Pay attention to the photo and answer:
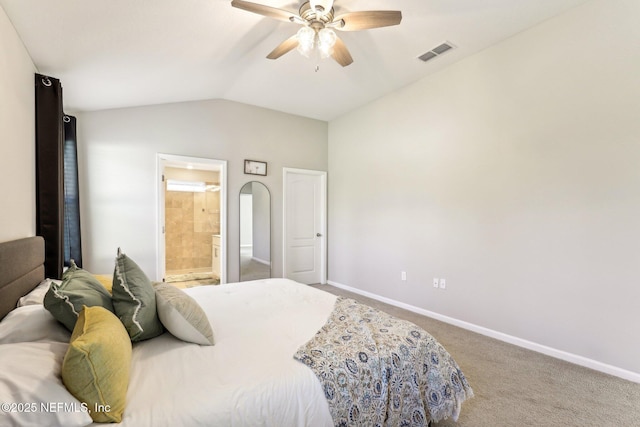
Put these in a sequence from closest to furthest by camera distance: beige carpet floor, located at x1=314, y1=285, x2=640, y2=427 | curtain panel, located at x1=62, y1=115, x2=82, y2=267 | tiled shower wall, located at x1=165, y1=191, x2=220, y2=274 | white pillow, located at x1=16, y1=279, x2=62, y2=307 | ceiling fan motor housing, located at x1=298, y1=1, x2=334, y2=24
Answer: white pillow, located at x1=16, y1=279, x2=62, y2=307
beige carpet floor, located at x1=314, y1=285, x2=640, y2=427
ceiling fan motor housing, located at x1=298, y1=1, x2=334, y2=24
curtain panel, located at x1=62, y1=115, x2=82, y2=267
tiled shower wall, located at x1=165, y1=191, x2=220, y2=274

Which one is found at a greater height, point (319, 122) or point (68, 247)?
point (319, 122)

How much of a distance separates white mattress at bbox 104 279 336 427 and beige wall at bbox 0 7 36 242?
1277 mm

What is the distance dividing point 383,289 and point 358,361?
3.06 metres

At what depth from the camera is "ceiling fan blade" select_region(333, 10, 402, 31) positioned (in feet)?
6.57

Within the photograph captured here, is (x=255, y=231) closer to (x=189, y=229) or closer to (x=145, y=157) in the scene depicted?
(x=145, y=157)

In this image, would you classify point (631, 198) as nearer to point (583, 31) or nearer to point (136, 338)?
point (583, 31)

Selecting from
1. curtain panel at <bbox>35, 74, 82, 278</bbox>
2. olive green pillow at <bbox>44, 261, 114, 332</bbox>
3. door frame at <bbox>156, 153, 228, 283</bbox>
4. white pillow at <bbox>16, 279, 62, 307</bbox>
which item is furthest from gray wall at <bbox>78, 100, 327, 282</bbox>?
olive green pillow at <bbox>44, 261, 114, 332</bbox>

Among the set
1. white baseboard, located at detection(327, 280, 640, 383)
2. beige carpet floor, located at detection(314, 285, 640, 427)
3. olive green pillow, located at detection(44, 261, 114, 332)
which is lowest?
beige carpet floor, located at detection(314, 285, 640, 427)

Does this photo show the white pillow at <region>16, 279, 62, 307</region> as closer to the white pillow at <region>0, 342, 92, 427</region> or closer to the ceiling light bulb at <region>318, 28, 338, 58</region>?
the white pillow at <region>0, 342, 92, 427</region>

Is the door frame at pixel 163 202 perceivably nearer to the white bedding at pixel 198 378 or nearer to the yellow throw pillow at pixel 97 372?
the white bedding at pixel 198 378

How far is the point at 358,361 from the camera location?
1.44 metres

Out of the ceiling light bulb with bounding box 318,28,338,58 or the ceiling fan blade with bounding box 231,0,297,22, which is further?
the ceiling light bulb with bounding box 318,28,338,58

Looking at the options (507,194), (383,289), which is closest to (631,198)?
(507,194)

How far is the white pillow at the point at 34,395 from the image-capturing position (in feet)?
2.78
